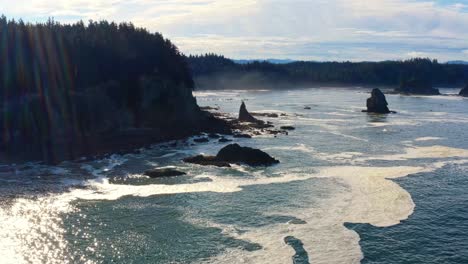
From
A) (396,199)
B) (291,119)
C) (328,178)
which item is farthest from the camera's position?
(291,119)

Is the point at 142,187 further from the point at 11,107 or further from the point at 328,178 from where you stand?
the point at 11,107

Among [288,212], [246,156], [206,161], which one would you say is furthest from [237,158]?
[288,212]

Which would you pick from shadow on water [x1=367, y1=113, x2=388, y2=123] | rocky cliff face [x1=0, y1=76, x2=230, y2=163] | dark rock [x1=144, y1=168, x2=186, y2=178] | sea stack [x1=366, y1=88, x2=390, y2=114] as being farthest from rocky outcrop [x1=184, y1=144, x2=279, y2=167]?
sea stack [x1=366, y1=88, x2=390, y2=114]

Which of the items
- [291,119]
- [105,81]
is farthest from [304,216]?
[291,119]

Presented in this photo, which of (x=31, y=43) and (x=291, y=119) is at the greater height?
(x=31, y=43)

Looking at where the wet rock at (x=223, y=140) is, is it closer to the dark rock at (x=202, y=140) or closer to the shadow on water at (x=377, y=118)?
the dark rock at (x=202, y=140)

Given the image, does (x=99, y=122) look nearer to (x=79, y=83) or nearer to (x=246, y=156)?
(x=79, y=83)

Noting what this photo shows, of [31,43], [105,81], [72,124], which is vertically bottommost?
[72,124]

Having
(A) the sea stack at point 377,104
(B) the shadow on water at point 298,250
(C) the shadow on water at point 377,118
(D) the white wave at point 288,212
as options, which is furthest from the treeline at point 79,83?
(A) the sea stack at point 377,104
